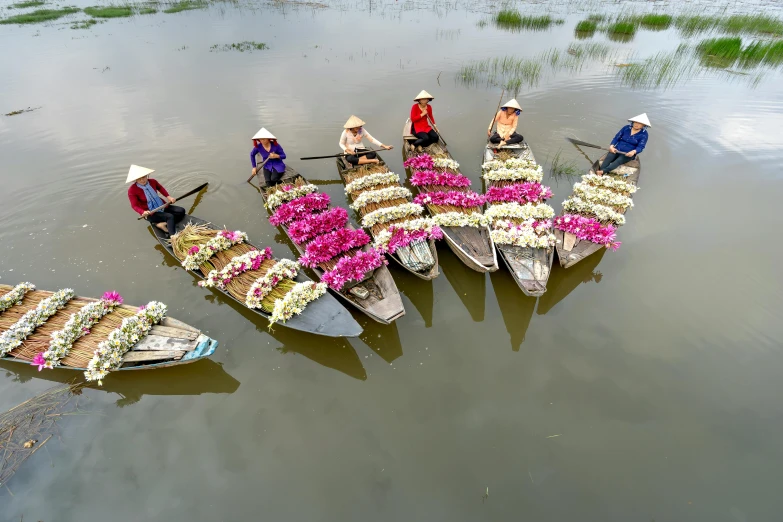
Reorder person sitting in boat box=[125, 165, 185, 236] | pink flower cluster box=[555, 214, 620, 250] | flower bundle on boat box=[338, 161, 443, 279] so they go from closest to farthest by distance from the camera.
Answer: flower bundle on boat box=[338, 161, 443, 279]
pink flower cluster box=[555, 214, 620, 250]
person sitting in boat box=[125, 165, 185, 236]

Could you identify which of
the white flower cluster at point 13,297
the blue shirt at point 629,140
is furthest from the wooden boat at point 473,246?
the white flower cluster at point 13,297

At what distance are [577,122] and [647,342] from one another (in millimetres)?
8090

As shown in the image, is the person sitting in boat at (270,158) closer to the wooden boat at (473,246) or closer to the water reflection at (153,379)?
the wooden boat at (473,246)

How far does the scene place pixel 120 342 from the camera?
14.5 ft

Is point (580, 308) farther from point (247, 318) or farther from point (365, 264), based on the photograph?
point (247, 318)

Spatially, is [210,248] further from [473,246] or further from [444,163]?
[444,163]

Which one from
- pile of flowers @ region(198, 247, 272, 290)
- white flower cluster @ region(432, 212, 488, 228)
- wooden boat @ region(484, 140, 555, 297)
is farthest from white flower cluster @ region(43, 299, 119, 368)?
wooden boat @ region(484, 140, 555, 297)

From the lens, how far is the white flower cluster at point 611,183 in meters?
7.46

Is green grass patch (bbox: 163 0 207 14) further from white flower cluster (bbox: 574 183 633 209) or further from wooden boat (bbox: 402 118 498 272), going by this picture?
white flower cluster (bbox: 574 183 633 209)

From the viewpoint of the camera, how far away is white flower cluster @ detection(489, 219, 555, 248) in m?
5.80

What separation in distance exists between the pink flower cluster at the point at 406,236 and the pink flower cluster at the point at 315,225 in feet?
3.67

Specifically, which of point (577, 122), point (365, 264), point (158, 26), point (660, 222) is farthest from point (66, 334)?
point (158, 26)

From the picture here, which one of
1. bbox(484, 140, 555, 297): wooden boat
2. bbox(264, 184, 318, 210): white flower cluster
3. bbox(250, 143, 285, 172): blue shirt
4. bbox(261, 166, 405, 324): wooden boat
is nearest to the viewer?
bbox(261, 166, 405, 324): wooden boat

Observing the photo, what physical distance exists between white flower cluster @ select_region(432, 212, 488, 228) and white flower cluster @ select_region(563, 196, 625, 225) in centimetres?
196
